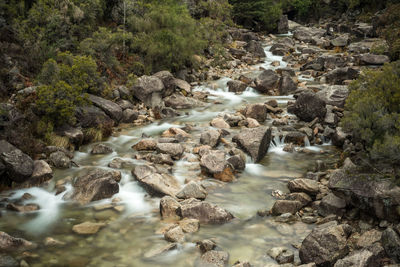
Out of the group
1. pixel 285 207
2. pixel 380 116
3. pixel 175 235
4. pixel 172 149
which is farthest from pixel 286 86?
pixel 175 235

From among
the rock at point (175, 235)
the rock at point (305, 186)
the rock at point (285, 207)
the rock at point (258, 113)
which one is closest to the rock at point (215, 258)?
the rock at point (175, 235)

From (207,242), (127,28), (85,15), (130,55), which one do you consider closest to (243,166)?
(207,242)

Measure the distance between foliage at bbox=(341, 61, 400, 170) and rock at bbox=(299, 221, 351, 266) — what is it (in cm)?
217

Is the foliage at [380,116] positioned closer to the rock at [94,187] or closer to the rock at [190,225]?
the rock at [190,225]

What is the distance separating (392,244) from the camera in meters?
6.55

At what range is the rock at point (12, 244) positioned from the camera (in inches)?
286

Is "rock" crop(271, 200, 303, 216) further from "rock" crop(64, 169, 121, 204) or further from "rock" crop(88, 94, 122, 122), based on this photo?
"rock" crop(88, 94, 122, 122)

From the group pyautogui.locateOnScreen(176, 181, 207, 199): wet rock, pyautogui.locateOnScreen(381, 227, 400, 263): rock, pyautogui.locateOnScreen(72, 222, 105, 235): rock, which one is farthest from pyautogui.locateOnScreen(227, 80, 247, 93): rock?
pyautogui.locateOnScreen(381, 227, 400, 263): rock

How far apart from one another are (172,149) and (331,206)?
5.81 meters

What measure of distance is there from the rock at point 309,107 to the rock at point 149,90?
685 centimetres

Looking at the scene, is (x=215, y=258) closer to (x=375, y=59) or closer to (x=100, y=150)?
(x=100, y=150)

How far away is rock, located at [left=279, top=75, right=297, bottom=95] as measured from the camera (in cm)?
2122

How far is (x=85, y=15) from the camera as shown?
19812 millimetres

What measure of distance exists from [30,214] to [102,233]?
2203 mm
